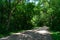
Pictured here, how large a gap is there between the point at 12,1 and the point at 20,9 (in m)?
3.47

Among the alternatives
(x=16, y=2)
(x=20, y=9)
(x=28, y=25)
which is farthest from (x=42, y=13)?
(x=16, y=2)

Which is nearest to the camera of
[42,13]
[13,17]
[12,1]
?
[12,1]

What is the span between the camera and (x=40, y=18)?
150ft

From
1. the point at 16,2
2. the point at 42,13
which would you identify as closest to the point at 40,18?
the point at 42,13

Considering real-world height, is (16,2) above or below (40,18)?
above

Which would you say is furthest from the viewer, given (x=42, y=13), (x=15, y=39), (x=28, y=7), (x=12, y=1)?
(x=42, y=13)

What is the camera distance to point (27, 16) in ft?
106

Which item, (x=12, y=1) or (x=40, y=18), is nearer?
(x=12, y=1)

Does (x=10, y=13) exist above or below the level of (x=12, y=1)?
below

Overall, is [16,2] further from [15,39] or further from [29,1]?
[15,39]

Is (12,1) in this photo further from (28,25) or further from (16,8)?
(28,25)

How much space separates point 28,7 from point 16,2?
5543 mm

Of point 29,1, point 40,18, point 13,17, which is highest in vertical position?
point 29,1

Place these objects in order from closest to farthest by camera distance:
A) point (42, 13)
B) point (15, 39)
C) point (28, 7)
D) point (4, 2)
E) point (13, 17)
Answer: point (15, 39) → point (4, 2) → point (13, 17) → point (28, 7) → point (42, 13)
